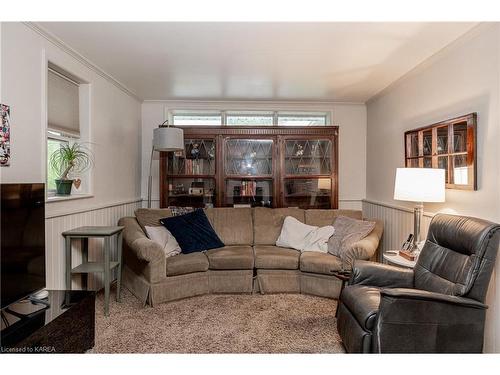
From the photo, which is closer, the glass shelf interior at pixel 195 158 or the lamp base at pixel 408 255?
the lamp base at pixel 408 255

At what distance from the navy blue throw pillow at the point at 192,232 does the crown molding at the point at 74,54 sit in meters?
1.70

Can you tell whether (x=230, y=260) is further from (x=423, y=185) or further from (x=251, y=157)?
(x=423, y=185)

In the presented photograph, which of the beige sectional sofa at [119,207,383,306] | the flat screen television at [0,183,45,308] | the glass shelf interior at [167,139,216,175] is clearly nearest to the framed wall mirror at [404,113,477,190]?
the beige sectional sofa at [119,207,383,306]

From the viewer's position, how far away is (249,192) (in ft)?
15.4

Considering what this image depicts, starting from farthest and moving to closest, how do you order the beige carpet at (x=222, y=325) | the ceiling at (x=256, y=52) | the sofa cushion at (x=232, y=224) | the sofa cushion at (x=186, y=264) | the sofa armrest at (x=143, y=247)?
the sofa cushion at (x=232, y=224) → the sofa cushion at (x=186, y=264) → the sofa armrest at (x=143, y=247) → the ceiling at (x=256, y=52) → the beige carpet at (x=222, y=325)

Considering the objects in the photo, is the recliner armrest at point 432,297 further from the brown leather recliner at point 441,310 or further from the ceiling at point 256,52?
the ceiling at point 256,52

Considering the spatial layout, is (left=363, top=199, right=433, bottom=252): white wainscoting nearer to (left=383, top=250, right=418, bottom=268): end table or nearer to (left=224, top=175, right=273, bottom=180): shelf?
(left=383, top=250, right=418, bottom=268): end table

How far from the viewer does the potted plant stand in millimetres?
2930

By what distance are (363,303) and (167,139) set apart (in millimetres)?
2864

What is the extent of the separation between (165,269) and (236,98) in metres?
2.58

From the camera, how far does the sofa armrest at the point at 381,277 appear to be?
8.23 ft

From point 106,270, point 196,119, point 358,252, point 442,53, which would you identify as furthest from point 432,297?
point 196,119

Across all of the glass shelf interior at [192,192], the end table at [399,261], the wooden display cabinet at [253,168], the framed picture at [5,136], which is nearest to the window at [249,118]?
the wooden display cabinet at [253,168]
